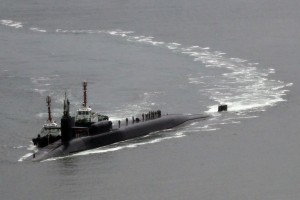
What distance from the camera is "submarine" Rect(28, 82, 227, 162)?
249ft

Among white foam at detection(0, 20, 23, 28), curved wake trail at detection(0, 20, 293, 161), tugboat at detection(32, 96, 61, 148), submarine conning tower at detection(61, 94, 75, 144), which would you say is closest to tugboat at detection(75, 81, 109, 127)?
tugboat at detection(32, 96, 61, 148)

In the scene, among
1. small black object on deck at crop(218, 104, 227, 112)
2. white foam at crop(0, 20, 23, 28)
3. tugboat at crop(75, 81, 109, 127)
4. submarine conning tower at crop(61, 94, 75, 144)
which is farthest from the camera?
white foam at crop(0, 20, 23, 28)

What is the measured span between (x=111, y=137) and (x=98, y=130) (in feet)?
4.81

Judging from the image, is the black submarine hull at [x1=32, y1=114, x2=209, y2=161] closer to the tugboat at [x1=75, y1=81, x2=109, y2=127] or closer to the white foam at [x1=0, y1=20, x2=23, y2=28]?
the tugboat at [x1=75, y1=81, x2=109, y2=127]

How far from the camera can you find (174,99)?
95.7 m

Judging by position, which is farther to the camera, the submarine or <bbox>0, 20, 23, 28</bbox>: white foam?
<bbox>0, 20, 23, 28</bbox>: white foam

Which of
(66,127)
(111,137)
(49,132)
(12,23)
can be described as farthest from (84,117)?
(12,23)

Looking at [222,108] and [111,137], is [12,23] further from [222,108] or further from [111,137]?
[111,137]

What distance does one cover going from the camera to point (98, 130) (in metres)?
79.5

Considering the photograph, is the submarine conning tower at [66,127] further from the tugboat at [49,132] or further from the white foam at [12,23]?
the white foam at [12,23]

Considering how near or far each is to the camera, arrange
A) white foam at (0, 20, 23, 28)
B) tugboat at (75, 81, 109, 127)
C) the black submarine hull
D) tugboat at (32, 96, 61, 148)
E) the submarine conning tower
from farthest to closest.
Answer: white foam at (0, 20, 23, 28) → tugboat at (75, 81, 109, 127) → tugboat at (32, 96, 61, 148) → the submarine conning tower → the black submarine hull

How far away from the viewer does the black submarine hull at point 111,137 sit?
2958 inches

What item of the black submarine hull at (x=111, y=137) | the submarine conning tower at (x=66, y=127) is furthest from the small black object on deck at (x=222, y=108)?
the submarine conning tower at (x=66, y=127)

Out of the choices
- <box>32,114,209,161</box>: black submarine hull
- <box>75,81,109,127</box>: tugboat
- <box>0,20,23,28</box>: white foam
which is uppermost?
<box>0,20,23,28</box>: white foam
